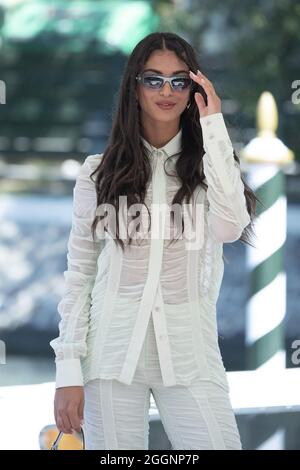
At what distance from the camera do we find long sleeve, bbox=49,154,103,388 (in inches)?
64.9

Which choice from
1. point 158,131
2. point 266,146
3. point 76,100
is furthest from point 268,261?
point 76,100

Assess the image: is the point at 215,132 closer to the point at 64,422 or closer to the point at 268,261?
the point at 64,422

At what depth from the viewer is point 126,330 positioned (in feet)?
5.27

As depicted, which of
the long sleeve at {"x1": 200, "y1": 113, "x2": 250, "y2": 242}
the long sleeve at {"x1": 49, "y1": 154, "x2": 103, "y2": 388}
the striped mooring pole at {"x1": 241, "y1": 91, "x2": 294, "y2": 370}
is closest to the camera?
the long sleeve at {"x1": 200, "y1": 113, "x2": 250, "y2": 242}

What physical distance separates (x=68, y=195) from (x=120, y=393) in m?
8.28

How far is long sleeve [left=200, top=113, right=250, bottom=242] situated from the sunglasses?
10cm

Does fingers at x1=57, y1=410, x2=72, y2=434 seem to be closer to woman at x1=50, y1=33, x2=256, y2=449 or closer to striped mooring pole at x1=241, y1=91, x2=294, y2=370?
woman at x1=50, y1=33, x2=256, y2=449

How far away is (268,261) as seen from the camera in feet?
10.1

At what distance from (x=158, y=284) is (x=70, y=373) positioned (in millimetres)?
194

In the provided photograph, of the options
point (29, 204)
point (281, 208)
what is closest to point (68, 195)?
point (29, 204)

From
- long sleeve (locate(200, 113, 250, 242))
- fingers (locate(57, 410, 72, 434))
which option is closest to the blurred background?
fingers (locate(57, 410, 72, 434))

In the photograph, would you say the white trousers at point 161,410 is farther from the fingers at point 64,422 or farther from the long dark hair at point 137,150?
the long dark hair at point 137,150

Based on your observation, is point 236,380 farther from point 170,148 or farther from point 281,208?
point 170,148
